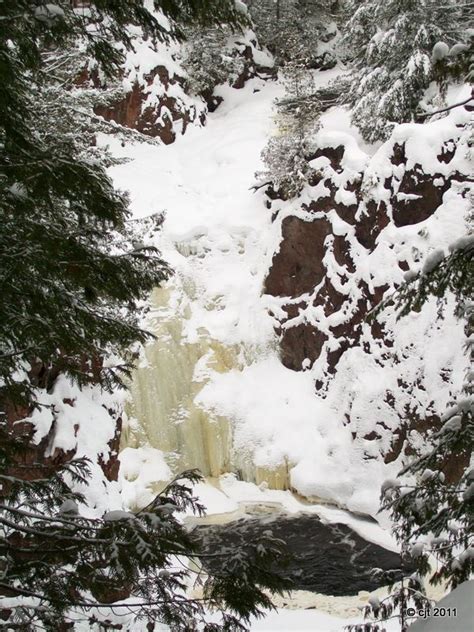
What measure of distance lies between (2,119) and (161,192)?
14427mm

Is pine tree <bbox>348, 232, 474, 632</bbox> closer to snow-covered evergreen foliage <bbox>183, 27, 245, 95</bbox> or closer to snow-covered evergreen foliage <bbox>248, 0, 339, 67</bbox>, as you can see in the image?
snow-covered evergreen foliage <bbox>183, 27, 245, 95</bbox>

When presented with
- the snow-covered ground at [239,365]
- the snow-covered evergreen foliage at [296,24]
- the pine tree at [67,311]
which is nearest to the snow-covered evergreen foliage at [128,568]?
the pine tree at [67,311]

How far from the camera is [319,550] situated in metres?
10.3

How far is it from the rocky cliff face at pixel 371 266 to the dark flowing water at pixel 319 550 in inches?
78.6

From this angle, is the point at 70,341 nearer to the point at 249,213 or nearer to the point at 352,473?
the point at 352,473

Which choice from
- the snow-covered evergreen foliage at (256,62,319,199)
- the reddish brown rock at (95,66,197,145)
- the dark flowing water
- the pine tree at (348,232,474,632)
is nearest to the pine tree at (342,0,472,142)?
the snow-covered evergreen foliage at (256,62,319,199)

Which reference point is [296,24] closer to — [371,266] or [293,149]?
[293,149]

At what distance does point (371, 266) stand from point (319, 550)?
615 cm

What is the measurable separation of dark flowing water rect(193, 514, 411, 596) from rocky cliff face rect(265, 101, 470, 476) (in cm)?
200

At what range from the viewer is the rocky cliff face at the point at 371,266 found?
38.9 ft

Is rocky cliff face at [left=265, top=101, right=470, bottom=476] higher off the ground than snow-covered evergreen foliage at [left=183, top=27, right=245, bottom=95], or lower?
lower

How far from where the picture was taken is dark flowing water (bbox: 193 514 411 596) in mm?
9430

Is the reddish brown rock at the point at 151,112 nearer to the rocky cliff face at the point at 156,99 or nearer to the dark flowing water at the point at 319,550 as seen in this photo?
the rocky cliff face at the point at 156,99

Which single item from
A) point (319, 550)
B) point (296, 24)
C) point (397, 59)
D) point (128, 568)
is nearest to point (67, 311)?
point (128, 568)
